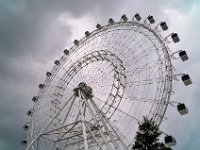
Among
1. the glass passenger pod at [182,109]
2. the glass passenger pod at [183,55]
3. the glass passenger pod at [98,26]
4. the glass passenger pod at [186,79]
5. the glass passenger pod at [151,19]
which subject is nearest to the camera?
the glass passenger pod at [182,109]

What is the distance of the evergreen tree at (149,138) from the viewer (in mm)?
40031

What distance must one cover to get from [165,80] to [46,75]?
20591 millimetres

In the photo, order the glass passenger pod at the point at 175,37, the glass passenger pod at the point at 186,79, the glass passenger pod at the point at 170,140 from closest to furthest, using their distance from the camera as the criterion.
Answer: the glass passenger pod at the point at 170,140 → the glass passenger pod at the point at 186,79 → the glass passenger pod at the point at 175,37

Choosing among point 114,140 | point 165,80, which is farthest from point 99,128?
point 165,80

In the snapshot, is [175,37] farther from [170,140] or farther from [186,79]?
[170,140]

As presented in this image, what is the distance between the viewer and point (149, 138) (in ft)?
133

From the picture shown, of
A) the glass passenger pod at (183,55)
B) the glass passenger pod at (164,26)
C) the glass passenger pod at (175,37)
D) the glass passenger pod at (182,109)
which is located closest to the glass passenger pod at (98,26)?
the glass passenger pod at (164,26)

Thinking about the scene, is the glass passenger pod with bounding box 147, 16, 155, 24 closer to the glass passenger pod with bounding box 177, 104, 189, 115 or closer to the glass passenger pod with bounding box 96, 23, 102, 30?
the glass passenger pod with bounding box 96, 23, 102, 30

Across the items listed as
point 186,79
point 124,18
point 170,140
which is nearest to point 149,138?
point 170,140

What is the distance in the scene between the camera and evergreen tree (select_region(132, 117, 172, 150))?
4003 centimetres

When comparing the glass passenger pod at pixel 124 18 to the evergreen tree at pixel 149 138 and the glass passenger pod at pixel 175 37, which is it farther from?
the evergreen tree at pixel 149 138

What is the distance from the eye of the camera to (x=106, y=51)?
158 ft

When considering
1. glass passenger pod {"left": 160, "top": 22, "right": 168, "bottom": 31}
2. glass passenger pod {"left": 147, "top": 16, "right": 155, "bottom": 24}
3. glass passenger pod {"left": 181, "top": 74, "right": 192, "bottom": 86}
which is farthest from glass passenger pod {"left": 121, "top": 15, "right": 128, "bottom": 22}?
glass passenger pod {"left": 181, "top": 74, "right": 192, "bottom": 86}

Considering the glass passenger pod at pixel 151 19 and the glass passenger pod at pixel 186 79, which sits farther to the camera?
the glass passenger pod at pixel 151 19
